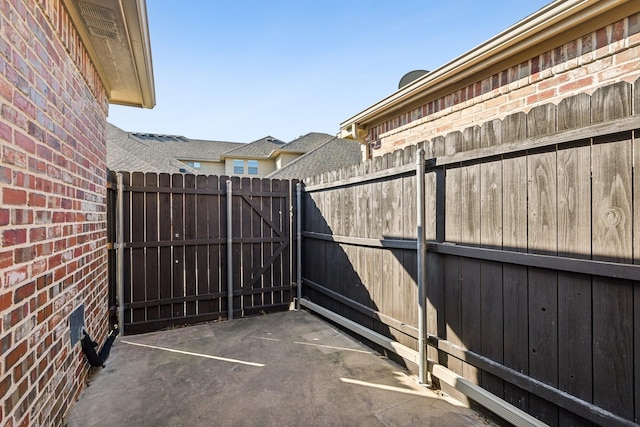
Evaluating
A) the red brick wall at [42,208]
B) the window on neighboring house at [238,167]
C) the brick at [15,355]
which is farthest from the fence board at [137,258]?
the window on neighboring house at [238,167]

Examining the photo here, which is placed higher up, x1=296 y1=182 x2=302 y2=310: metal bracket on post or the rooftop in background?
the rooftop in background

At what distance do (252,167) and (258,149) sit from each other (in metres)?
1.32

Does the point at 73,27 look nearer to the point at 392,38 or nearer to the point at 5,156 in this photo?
the point at 5,156

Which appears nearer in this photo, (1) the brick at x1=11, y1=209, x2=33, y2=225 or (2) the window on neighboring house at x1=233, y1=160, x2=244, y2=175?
(1) the brick at x1=11, y1=209, x2=33, y2=225

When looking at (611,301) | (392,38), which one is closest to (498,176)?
(611,301)

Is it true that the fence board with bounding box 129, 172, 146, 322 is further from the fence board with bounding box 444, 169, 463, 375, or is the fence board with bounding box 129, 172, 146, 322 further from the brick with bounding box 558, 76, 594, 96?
the brick with bounding box 558, 76, 594, 96

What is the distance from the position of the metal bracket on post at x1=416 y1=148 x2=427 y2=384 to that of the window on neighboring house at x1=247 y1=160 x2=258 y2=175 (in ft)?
51.4

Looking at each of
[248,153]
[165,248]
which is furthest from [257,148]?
[165,248]

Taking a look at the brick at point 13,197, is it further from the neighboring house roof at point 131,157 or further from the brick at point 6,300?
the neighboring house roof at point 131,157

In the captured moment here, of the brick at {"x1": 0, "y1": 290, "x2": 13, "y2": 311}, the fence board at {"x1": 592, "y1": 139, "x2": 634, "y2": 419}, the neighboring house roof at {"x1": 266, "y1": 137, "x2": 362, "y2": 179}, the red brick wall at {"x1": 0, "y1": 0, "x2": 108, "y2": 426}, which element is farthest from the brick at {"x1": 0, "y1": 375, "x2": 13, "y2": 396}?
the neighboring house roof at {"x1": 266, "y1": 137, "x2": 362, "y2": 179}

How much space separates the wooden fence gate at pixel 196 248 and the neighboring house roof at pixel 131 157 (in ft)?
14.1

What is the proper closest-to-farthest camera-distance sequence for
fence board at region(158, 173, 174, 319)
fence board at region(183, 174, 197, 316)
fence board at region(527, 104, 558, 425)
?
fence board at region(527, 104, 558, 425)
fence board at region(158, 173, 174, 319)
fence board at region(183, 174, 197, 316)

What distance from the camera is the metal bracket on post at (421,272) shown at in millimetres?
2430

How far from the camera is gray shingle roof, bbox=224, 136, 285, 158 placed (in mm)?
17203
